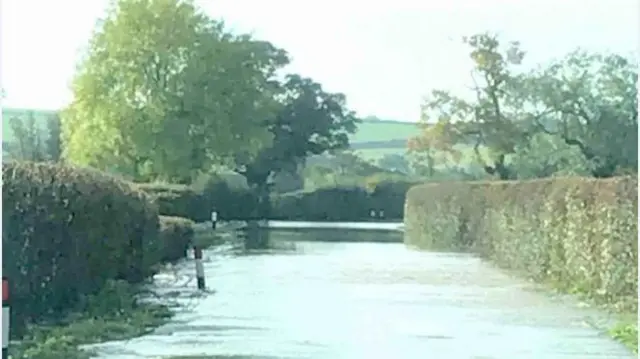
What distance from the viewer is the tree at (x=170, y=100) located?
36.8ft

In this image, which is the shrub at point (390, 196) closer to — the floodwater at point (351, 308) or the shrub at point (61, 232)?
the floodwater at point (351, 308)

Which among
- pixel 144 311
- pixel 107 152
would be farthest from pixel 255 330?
pixel 107 152

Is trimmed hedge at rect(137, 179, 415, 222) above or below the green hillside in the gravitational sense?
below

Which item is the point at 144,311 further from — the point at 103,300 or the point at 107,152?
the point at 107,152

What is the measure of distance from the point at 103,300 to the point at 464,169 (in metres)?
3.18

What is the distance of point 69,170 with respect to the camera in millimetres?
10578

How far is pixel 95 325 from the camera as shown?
413 inches

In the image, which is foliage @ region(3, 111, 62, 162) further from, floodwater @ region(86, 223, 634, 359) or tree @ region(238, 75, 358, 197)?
floodwater @ region(86, 223, 634, 359)

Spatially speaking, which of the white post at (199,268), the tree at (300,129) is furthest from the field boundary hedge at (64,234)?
the tree at (300,129)

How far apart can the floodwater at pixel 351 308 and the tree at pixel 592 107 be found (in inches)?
52.1

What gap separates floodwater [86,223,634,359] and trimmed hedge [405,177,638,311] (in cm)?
35

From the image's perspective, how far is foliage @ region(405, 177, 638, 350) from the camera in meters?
11.7

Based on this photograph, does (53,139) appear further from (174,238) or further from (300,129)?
(174,238)

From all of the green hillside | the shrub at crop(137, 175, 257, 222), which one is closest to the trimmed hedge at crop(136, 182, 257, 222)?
the shrub at crop(137, 175, 257, 222)
